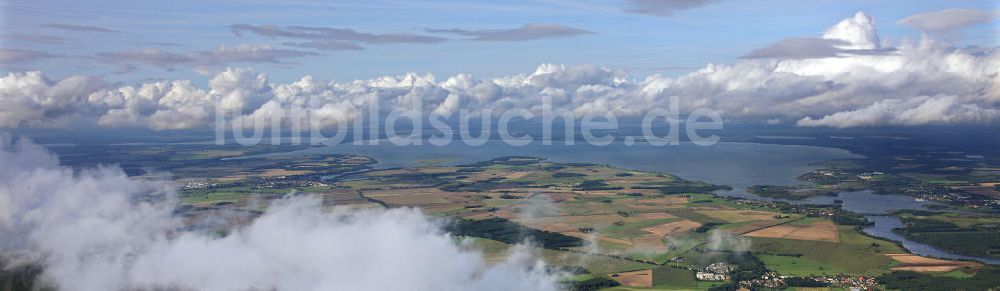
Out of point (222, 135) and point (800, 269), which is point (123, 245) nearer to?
point (800, 269)

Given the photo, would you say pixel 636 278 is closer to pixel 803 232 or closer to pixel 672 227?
pixel 672 227

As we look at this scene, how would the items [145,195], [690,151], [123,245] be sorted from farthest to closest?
[690,151] < [145,195] < [123,245]

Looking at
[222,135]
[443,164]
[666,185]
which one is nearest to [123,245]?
[666,185]

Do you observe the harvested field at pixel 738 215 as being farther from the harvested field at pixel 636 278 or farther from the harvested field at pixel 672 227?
the harvested field at pixel 636 278

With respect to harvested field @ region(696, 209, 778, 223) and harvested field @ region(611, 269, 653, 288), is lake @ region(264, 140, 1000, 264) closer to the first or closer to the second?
harvested field @ region(696, 209, 778, 223)

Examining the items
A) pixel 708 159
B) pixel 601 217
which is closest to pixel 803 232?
pixel 601 217

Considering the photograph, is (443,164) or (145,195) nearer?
(145,195)

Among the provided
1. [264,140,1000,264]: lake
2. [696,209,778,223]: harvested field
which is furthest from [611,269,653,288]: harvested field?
[696,209,778,223]: harvested field

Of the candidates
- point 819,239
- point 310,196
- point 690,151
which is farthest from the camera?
point 690,151
